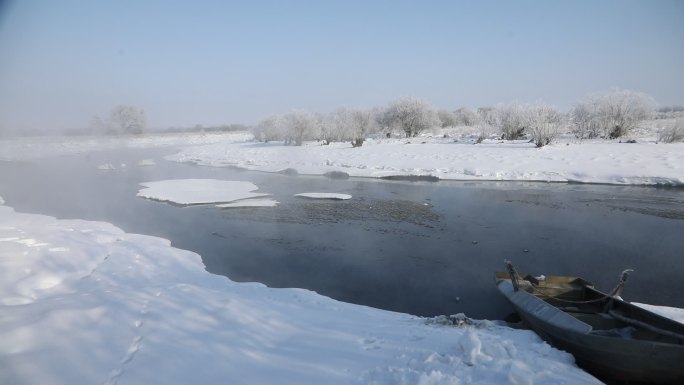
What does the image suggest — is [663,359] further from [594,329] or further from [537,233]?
[537,233]

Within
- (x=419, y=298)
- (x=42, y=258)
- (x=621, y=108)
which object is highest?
(x=621, y=108)

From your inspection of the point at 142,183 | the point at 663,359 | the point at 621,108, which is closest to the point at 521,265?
the point at 663,359

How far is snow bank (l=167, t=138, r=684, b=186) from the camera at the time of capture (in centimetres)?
2177

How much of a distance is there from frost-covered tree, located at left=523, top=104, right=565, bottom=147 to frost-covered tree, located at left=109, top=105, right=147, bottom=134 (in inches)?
2275

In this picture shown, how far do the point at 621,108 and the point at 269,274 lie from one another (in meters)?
38.6

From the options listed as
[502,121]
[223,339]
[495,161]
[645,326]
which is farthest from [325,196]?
[502,121]

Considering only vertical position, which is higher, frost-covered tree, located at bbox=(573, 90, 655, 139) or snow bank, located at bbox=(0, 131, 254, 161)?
frost-covered tree, located at bbox=(573, 90, 655, 139)

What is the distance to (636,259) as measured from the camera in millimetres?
9508

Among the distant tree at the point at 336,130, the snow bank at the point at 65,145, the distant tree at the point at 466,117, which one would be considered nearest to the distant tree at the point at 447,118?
the distant tree at the point at 466,117

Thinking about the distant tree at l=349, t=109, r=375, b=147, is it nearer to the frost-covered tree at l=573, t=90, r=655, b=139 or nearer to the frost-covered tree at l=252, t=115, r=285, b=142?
the frost-covered tree at l=252, t=115, r=285, b=142

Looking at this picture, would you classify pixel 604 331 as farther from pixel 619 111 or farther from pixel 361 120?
pixel 361 120

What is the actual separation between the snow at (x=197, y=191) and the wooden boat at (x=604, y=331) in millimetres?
13816

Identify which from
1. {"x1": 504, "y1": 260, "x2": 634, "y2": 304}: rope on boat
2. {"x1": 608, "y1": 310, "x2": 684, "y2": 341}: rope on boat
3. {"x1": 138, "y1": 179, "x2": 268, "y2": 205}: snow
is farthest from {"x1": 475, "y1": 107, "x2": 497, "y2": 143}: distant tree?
{"x1": 608, "y1": 310, "x2": 684, "y2": 341}: rope on boat

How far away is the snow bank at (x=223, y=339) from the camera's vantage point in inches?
166
